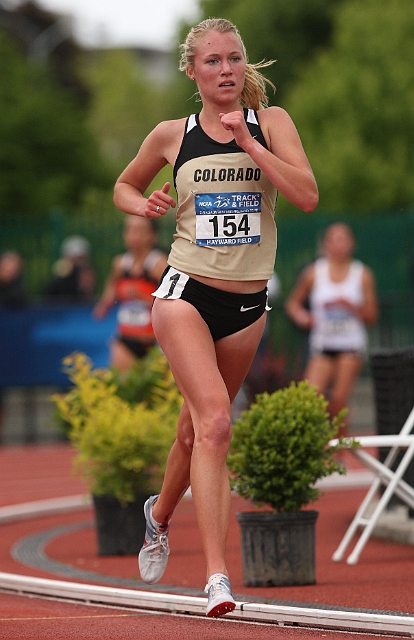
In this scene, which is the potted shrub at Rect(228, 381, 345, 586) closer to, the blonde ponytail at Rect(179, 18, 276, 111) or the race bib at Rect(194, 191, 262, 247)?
the race bib at Rect(194, 191, 262, 247)

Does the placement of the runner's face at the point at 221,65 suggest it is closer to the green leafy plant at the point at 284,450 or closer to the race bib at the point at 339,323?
the green leafy plant at the point at 284,450

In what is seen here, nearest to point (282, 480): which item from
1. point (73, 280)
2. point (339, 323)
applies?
point (339, 323)

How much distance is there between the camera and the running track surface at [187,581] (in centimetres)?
517

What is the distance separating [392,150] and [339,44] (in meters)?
3.55

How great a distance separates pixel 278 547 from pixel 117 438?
1.76 metres

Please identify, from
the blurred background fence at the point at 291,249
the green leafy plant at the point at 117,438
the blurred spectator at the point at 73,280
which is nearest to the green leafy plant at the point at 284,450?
the green leafy plant at the point at 117,438

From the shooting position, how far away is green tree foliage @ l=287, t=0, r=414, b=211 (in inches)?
1503

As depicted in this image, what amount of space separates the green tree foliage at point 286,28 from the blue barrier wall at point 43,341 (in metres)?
31.3

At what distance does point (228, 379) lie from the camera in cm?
558

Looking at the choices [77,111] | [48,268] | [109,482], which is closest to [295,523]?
[109,482]

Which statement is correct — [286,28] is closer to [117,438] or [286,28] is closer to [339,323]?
[339,323]

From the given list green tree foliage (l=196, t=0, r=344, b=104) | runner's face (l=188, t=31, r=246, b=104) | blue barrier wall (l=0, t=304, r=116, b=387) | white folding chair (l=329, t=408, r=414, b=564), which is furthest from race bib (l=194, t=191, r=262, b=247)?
green tree foliage (l=196, t=0, r=344, b=104)

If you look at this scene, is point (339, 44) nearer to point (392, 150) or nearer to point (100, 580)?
point (392, 150)

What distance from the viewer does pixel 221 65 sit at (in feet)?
17.6
